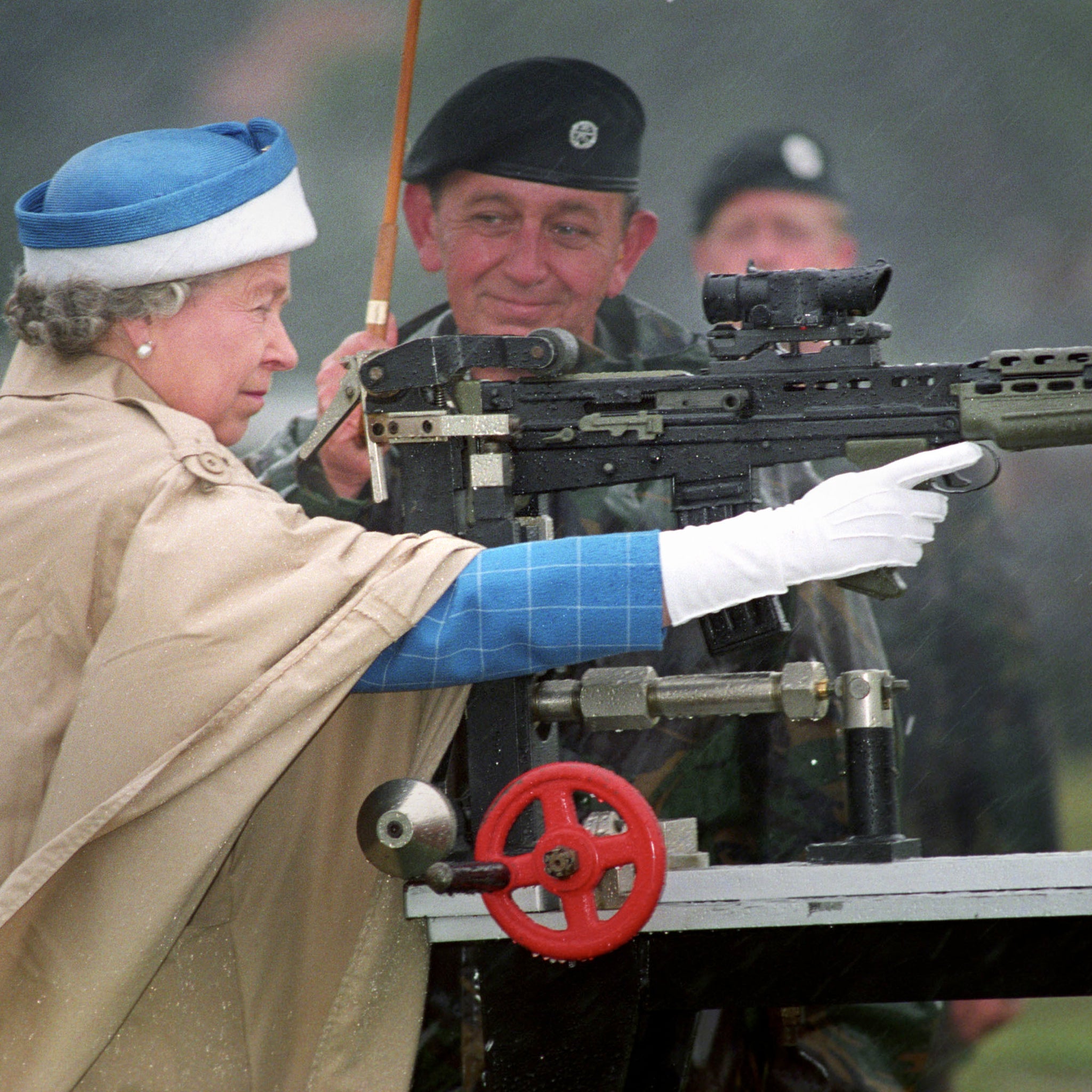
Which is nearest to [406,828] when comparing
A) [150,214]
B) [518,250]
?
[150,214]

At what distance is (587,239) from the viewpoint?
2.46m

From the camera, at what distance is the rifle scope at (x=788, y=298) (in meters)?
1.77

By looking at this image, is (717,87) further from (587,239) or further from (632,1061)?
(632,1061)

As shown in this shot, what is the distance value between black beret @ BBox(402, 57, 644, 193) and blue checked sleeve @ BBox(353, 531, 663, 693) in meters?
1.04

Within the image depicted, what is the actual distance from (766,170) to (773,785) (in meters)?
1.01

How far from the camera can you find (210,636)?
60.5 inches

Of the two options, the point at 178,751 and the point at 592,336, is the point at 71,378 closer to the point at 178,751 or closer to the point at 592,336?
the point at 178,751

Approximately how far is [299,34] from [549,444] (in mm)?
1071

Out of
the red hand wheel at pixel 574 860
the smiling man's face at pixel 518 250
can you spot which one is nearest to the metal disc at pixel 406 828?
the red hand wheel at pixel 574 860

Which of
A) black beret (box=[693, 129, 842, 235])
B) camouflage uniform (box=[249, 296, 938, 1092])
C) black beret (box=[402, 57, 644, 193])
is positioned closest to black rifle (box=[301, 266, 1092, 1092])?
camouflage uniform (box=[249, 296, 938, 1092])

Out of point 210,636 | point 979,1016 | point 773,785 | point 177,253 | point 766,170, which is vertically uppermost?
point 766,170

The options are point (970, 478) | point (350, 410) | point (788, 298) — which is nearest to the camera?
point (970, 478)

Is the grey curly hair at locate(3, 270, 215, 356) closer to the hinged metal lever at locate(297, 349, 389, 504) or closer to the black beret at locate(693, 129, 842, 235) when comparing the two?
the hinged metal lever at locate(297, 349, 389, 504)

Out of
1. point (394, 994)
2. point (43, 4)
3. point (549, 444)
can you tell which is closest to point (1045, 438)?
point (549, 444)
